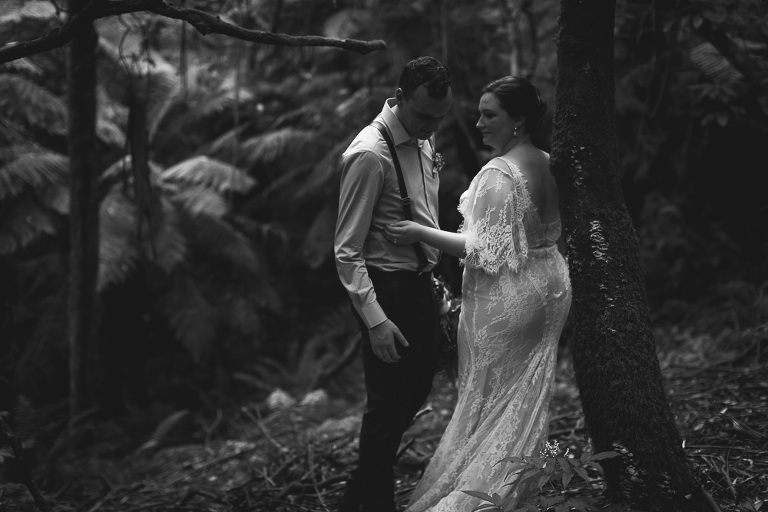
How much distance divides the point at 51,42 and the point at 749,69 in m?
3.93

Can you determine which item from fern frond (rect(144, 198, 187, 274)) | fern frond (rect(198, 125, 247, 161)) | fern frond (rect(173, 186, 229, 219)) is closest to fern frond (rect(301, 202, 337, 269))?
fern frond (rect(173, 186, 229, 219))

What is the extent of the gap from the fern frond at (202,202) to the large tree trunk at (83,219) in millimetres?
2841

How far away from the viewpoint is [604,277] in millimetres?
2770

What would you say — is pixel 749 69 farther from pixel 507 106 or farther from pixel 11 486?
pixel 11 486

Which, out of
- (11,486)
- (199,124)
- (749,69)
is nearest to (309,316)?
(199,124)

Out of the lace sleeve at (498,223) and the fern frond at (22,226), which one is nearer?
the lace sleeve at (498,223)

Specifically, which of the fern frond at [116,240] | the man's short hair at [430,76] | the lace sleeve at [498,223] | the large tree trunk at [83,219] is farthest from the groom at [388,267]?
the fern frond at [116,240]

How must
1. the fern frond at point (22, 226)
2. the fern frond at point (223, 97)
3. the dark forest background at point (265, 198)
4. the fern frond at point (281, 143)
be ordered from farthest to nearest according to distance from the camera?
the fern frond at point (223, 97) < the fern frond at point (281, 143) < the fern frond at point (22, 226) < the dark forest background at point (265, 198)

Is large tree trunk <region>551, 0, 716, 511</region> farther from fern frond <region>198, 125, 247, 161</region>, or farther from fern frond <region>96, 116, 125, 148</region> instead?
fern frond <region>198, 125, 247, 161</region>

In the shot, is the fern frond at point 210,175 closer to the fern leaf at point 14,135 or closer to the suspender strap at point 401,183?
the fern leaf at point 14,135

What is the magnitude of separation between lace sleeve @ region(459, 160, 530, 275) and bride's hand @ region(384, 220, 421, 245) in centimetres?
23

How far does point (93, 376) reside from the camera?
19.2 ft

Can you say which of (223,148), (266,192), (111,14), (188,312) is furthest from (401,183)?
(223,148)

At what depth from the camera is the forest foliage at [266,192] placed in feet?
22.6
